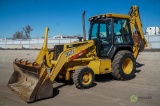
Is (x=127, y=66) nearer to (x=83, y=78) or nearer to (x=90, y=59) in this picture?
(x=90, y=59)

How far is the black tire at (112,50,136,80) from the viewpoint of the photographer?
7.93 meters

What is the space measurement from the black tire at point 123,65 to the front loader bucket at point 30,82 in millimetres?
3088

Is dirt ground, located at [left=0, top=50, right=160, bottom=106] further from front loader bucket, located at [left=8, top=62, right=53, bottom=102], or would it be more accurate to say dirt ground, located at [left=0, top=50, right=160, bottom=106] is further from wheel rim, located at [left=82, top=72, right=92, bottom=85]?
wheel rim, located at [left=82, top=72, right=92, bottom=85]

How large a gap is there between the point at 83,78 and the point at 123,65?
7.36 feet

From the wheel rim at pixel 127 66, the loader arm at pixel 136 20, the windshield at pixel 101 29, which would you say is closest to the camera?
the windshield at pixel 101 29

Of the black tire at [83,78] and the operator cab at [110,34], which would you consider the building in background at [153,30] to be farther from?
the black tire at [83,78]

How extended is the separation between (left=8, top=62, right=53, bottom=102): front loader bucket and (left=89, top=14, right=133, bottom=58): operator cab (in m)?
2.93

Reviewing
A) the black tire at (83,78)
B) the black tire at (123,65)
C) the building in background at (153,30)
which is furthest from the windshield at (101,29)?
the building in background at (153,30)

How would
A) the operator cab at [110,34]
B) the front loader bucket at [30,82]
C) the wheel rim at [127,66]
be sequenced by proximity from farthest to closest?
1. the wheel rim at [127,66]
2. the operator cab at [110,34]
3. the front loader bucket at [30,82]

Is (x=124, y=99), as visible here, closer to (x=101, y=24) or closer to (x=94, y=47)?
(x=94, y=47)

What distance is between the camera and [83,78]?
7.05 m

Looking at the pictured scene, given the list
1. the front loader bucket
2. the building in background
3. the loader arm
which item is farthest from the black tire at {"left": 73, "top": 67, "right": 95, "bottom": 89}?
the building in background

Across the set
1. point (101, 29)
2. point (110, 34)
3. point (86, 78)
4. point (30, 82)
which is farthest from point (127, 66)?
point (30, 82)

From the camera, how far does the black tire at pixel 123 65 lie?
7929 millimetres
